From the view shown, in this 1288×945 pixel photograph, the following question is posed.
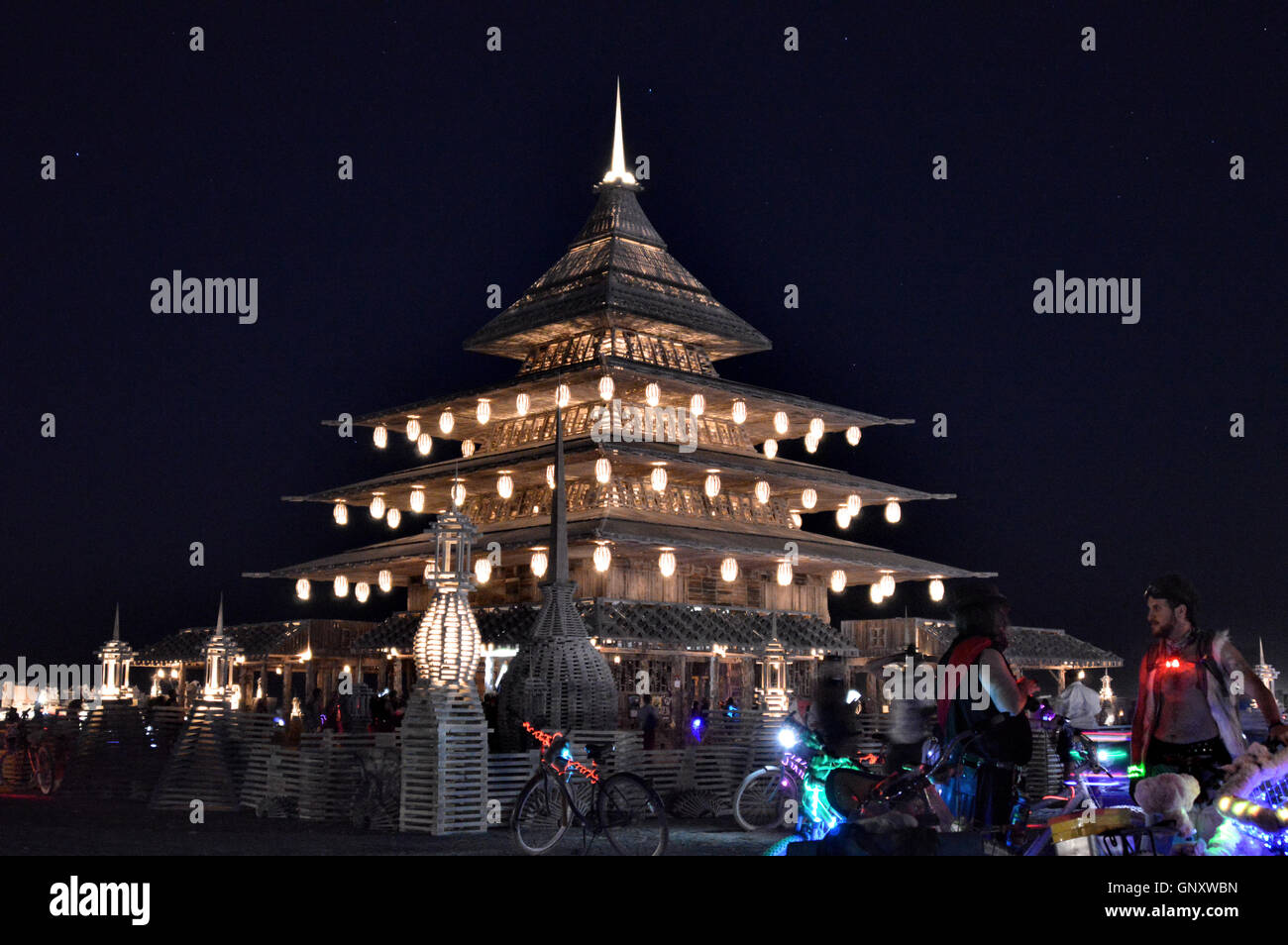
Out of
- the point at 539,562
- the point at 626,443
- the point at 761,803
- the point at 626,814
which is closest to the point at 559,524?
the point at 761,803

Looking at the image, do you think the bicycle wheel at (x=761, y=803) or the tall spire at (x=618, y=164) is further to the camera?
the tall spire at (x=618, y=164)

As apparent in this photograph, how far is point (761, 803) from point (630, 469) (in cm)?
2245

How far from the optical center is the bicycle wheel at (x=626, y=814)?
47.8 ft

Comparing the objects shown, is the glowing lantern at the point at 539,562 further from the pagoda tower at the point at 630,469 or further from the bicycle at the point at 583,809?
the bicycle at the point at 583,809

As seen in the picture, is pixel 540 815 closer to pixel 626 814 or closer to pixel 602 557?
pixel 626 814

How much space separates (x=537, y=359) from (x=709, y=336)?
6.03 metres

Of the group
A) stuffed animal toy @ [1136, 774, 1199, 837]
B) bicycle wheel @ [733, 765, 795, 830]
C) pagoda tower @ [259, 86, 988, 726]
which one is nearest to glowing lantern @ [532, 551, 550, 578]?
pagoda tower @ [259, 86, 988, 726]

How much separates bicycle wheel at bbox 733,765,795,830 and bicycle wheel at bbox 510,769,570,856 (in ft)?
13.3

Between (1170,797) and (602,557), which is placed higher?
(602,557)

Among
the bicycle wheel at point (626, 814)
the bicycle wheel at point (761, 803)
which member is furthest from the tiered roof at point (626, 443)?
the bicycle wheel at point (626, 814)

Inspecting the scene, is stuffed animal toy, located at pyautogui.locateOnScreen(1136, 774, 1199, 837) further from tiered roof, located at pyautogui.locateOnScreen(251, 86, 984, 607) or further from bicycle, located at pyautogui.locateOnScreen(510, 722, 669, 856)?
tiered roof, located at pyautogui.locateOnScreen(251, 86, 984, 607)

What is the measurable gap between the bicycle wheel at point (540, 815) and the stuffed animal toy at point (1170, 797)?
9526 millimetres

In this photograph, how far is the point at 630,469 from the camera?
136 ft
